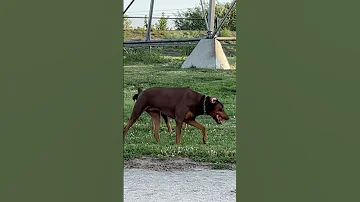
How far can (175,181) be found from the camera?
13.7 ft

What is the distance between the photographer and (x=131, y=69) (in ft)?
14.2

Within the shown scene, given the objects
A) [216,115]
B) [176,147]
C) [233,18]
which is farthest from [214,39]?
[176,147]

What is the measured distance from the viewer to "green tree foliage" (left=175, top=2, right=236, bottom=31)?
4320 millimetres

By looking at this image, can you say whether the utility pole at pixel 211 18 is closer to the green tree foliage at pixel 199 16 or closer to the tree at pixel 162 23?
the green tree foliage at pixel 199 16

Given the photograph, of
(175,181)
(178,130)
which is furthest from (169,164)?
(178,130)

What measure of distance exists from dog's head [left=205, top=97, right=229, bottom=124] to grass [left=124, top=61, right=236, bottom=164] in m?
0.03

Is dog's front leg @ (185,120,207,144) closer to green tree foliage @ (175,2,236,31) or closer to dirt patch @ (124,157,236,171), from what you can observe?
dirt patch @ (124,157,236,171)

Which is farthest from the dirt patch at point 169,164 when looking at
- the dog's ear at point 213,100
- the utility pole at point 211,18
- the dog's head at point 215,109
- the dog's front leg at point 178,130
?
the utility pole at point 211,18

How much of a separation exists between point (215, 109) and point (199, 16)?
0.78m

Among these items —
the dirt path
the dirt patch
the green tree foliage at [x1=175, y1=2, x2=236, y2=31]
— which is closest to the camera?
the dirt path

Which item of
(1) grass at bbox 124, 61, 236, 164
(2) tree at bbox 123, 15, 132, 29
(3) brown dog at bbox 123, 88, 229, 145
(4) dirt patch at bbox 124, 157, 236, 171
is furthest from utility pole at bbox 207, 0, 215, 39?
(4) dirt patch at bbox 124, 157, 236, 171

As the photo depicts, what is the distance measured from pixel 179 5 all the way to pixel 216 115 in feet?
3.03

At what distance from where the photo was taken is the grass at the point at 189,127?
4.22 meters

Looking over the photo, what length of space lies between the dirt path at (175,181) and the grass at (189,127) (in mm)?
67
